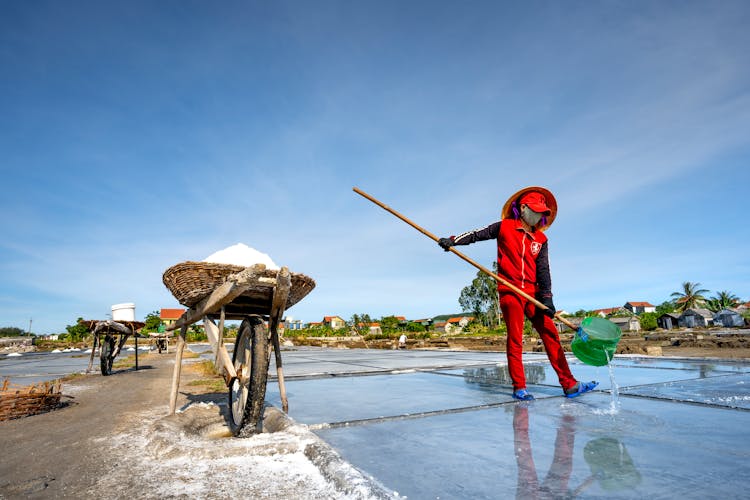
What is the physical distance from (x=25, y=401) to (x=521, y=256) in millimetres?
4823

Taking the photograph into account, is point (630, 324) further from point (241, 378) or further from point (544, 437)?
point (241, 378)

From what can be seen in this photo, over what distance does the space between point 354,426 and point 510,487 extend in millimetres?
1265

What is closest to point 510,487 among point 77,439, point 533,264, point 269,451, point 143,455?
point 269,451

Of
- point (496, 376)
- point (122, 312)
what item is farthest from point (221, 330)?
point (122, 312)

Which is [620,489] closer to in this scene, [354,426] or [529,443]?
[529,443]

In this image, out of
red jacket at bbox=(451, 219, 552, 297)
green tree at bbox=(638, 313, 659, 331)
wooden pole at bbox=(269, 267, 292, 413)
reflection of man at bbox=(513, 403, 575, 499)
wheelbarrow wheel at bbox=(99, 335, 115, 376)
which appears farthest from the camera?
green tree at bbox=(638, 313, 659, 331)

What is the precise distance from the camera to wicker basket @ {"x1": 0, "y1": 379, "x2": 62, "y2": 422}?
3.66m

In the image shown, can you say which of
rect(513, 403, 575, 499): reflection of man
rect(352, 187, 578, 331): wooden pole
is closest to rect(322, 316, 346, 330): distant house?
rect(352, 187, 578, 331): wooden pole

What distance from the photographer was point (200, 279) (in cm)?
276

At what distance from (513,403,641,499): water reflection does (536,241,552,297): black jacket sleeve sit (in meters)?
1.71

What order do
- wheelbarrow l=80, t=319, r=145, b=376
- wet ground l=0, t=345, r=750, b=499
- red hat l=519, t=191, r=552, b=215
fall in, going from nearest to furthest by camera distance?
wet ground l=0, t=345, r=750, b=499 < red hat l=519, t=191, r=552, b=215 < wheelbarrow l=80, t=319, r=145, b=376

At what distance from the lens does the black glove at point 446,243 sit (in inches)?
160

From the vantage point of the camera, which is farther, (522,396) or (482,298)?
(482,298)

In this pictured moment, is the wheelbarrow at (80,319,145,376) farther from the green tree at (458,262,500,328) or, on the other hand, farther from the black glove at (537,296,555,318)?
the green tree at (458,262,500,328)
